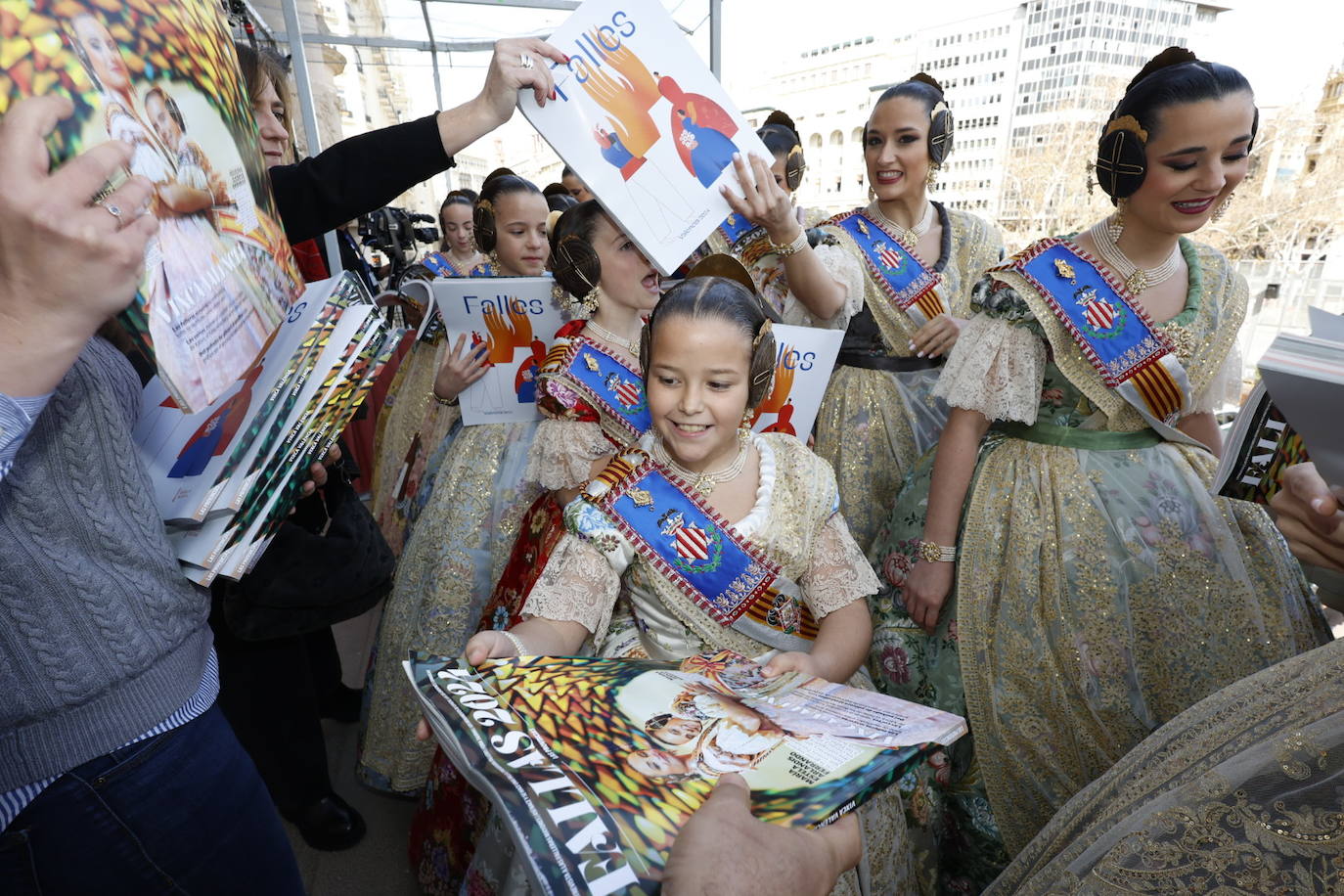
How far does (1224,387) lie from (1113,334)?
35cm

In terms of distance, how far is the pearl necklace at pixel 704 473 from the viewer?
1317mm

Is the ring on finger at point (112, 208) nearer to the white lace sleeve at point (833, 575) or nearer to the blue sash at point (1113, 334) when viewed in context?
the white lace sleeve at point (833, 575)

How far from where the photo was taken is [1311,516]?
3.45 ft

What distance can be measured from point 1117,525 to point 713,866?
4.02 ft

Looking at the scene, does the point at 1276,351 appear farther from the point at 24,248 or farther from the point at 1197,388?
the point at 24,248

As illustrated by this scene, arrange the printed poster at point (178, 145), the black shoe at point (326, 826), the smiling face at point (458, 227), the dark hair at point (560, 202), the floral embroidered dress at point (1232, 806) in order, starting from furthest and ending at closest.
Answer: the smiling face at point (458, 227) → the dark hair at point (560, 202) → the black shoe at point (326, 826) → the floral embroidered dress at point (1232, 806) → the printed poster at point (178, 145)

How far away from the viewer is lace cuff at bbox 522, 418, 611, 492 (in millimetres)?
1652

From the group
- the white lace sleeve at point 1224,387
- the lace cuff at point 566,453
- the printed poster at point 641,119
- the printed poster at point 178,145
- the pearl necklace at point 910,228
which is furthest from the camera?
the pearl necklace at point 910,228

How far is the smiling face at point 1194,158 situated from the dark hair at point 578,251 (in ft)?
3.86

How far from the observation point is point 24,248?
0.59 metres

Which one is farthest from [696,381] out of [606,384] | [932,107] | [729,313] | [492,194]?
[492,194]

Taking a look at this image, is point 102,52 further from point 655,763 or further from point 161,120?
point 655,763

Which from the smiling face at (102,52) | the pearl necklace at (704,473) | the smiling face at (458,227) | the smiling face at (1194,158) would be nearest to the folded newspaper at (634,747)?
the pearl necklace at (704,473)

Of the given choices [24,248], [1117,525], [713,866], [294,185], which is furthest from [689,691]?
[294,185]
